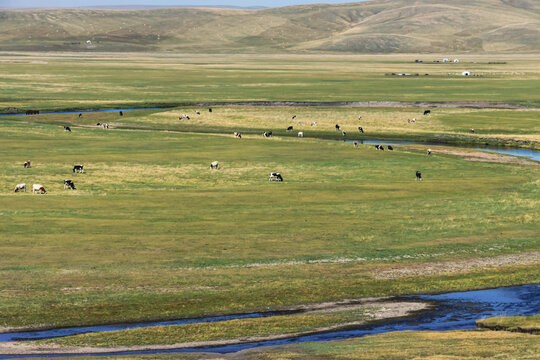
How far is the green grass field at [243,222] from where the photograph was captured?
122 ft

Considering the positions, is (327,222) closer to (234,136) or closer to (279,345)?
(279,345)

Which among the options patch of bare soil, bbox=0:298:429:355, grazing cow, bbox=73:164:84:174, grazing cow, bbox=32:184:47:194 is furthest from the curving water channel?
grazing cow, bbox=73:164:84:174

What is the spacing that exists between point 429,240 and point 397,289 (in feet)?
28.4

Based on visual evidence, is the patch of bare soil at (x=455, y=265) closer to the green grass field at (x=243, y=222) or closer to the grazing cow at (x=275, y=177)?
the green grass field at (x=243, y=222)

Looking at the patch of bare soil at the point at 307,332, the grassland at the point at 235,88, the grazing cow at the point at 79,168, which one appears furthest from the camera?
the grassland at the point at 235,88

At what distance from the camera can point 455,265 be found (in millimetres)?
42031

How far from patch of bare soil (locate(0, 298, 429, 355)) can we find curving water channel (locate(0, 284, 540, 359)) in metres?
0.30

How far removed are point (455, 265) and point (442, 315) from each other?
7.22 meters

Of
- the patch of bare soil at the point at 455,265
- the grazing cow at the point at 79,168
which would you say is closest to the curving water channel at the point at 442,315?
the patch of bare soil at the point at 455,265

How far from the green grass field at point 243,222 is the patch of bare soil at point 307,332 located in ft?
2.14

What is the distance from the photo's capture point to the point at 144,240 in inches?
1780

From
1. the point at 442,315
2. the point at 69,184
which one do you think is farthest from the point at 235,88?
the point at 442,315

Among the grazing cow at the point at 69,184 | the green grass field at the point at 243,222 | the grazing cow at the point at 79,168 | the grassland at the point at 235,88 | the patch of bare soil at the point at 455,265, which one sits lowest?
the patch of bare soil at the point at 455,265

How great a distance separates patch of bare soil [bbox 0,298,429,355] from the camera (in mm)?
30516
